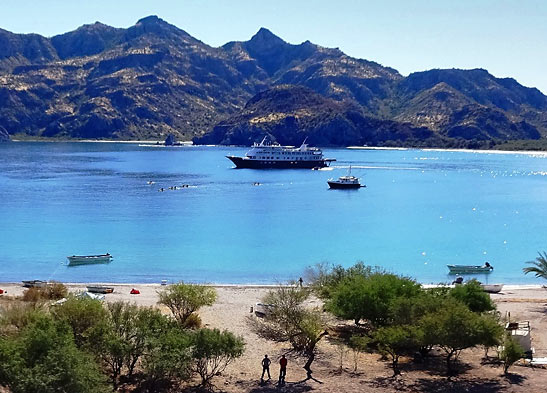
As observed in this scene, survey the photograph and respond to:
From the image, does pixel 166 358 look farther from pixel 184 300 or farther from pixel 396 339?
pixel 396 339

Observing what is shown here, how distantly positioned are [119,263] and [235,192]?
6763 cm

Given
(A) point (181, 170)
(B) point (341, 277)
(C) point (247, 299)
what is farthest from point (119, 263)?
(A) point (181, 170)

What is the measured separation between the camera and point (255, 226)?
90375mm

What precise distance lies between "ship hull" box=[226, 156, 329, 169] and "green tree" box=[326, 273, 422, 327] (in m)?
162

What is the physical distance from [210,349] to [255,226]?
63.5 metres

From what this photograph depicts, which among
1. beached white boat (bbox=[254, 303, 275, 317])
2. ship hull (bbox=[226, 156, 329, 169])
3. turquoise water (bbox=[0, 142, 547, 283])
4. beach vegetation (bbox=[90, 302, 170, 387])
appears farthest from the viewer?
ship hull (bbox=[226, 156, 329, 169])

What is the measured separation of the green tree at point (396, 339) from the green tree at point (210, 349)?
6773 millimetres

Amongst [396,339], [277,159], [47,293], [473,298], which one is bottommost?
[47,293]

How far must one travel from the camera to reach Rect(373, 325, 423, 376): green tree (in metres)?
29.4

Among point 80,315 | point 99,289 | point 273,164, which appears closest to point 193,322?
point 80,315

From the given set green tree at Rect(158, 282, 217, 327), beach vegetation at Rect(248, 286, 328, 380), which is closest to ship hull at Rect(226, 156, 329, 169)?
beach vegetation at Rect(248, 286, 328, 380)

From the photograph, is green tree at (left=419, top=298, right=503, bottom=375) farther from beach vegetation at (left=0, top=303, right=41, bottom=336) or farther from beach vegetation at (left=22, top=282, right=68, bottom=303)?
beach vegetation at (left=22, top=282, right=68, bottom=303)

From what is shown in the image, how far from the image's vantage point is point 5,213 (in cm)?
9844

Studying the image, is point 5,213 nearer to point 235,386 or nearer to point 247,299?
point 247,299
